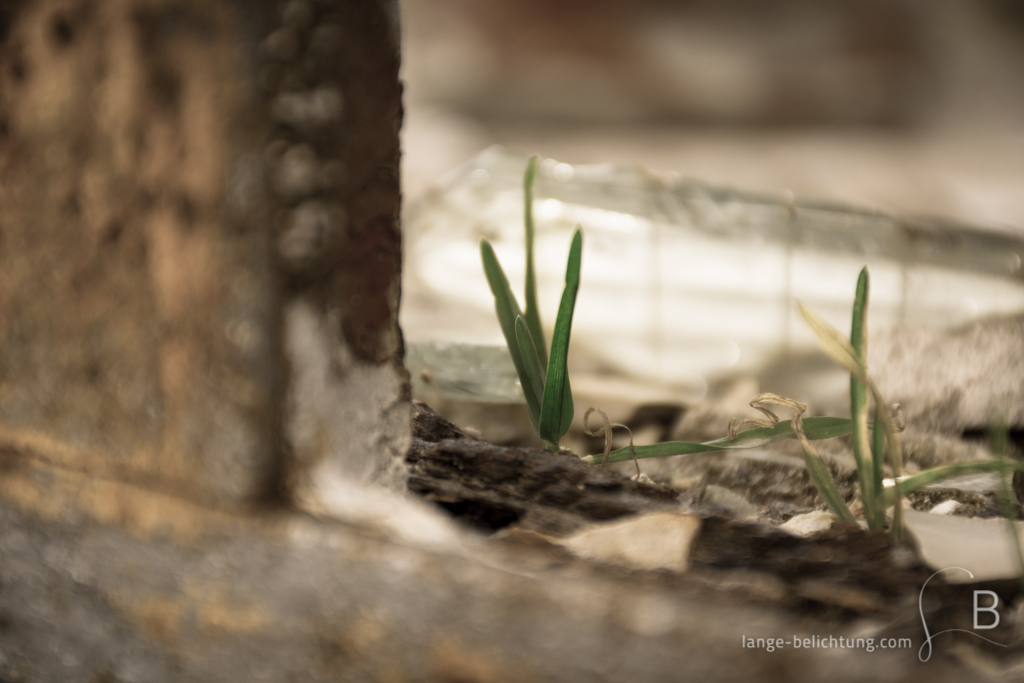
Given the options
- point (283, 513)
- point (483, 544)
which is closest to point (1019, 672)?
point (483, 544)

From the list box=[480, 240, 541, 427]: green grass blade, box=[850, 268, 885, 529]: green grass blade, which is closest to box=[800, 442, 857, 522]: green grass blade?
box=[850, 268, 885, 529]: green grass blade

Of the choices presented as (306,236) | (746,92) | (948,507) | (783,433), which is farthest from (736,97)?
(306,236)

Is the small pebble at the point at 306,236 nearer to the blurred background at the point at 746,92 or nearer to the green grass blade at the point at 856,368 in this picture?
the green grass blade at the point at 856,368

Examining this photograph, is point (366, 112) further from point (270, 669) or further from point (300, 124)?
point (270, 669)

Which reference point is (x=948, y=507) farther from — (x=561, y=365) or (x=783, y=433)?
(x=561, y=365)

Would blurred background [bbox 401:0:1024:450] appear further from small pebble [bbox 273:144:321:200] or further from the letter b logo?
the letter b logo

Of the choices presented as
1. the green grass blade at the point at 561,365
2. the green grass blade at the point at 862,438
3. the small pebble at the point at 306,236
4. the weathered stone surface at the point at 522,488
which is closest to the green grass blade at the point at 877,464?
the green grass blade at the point at 862,438
